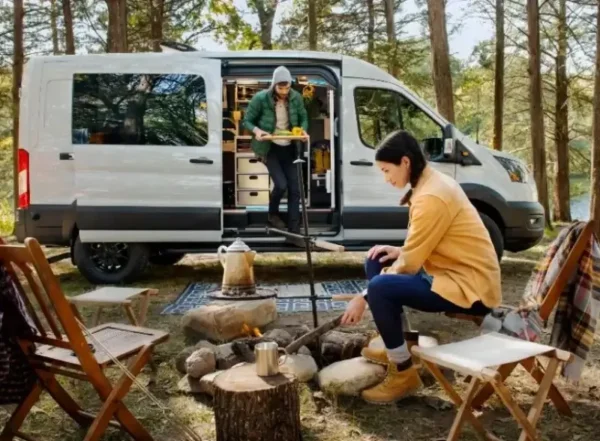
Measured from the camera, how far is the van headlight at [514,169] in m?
6.40

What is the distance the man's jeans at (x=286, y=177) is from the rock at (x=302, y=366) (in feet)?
9.09

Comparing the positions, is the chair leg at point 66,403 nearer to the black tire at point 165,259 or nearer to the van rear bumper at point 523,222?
the black tire at point 165,259

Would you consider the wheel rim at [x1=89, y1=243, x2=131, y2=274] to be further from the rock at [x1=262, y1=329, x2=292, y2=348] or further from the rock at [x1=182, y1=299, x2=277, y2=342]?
the rock at [x1=262, y1=329, x2=292, y2=348]

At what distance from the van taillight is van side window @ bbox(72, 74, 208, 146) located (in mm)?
574

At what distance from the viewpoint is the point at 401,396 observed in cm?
316

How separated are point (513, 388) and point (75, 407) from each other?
7.20 feet

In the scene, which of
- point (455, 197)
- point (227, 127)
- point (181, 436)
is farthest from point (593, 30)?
point (181, 436)

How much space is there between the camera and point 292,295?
5.42 meters

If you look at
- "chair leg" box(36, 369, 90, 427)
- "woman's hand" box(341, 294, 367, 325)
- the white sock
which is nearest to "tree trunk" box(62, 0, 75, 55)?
"chair leg" box(36, 369, 90, 427)

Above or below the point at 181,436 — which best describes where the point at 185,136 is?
above

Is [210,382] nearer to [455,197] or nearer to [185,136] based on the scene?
[455,197]

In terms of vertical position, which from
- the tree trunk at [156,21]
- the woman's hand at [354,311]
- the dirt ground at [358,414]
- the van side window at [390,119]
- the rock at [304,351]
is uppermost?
the tree trunk at [156,21]

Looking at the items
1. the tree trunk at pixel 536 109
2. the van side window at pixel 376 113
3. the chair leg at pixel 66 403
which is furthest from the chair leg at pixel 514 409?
the tree trunk at pixel 536 109

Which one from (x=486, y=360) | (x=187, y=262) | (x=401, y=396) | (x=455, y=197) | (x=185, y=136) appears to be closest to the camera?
(x=486, y=360)
